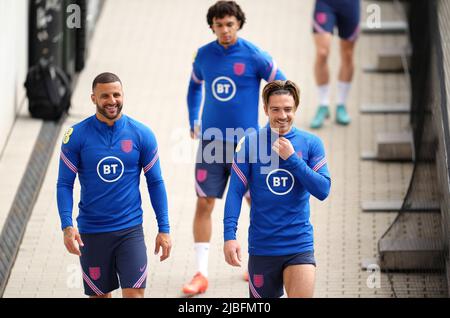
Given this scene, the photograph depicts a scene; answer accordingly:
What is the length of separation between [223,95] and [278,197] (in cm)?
203

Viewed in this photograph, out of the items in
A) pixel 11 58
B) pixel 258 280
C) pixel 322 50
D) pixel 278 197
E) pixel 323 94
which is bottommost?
pixel 258 280

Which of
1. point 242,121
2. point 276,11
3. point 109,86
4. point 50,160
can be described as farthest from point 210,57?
point 276,11

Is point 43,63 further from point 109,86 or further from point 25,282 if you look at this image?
point 109,86

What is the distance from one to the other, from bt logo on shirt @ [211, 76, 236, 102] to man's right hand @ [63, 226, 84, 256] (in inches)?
84.0

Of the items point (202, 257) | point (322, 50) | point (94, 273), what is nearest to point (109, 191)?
point (94, 273)

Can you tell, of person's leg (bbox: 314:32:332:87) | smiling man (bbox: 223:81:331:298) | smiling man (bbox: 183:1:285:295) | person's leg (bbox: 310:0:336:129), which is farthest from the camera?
person's leg (bbox: 314:32:332:87)

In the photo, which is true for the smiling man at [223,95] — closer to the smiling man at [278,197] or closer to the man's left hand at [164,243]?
the man's left hand at [164,243]

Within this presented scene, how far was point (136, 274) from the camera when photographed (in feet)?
29.0

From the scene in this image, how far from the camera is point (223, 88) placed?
10.2 metres

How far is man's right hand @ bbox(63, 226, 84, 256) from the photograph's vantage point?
27.9 ft

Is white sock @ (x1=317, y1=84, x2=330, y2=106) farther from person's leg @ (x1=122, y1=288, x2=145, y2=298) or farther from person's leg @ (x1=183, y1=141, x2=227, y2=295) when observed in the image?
person's leg @ (x1=122, y1=288, x2=145, y2=298)

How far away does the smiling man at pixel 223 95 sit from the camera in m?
10.1

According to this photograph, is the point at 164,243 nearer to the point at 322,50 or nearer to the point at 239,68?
the point at 239,68

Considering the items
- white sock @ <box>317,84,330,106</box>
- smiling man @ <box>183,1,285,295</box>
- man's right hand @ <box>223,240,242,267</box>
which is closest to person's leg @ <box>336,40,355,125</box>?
white sock @ <box>317,84,330,106</box>
